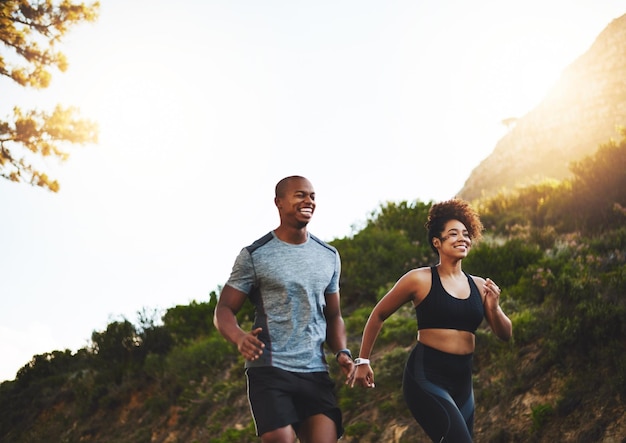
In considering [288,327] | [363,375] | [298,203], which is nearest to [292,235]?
[298,203]

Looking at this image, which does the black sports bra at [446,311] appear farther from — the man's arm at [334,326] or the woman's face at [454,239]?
the man's arm at [334,326]

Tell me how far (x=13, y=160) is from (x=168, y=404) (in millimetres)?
6288

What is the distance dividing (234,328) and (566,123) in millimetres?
34582

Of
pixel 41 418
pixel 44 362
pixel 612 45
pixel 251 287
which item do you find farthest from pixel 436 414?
pixel 612 45

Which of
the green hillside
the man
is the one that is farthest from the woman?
the green hillside

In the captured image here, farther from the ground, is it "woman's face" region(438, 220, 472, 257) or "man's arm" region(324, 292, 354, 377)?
"woman's face" region(438, 220, 472, 257)

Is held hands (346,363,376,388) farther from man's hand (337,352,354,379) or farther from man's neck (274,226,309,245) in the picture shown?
man's neck (274,226,309,245)

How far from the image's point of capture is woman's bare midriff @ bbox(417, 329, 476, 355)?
4.36 m

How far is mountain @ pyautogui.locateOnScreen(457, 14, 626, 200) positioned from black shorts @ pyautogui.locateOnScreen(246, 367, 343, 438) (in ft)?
93.8

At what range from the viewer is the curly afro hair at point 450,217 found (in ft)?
15.2

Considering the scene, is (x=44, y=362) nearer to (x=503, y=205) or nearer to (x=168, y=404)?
(x=168, y=404)

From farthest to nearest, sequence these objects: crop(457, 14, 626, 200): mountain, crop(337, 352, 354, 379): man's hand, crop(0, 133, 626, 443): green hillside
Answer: crop(457, 14, 626, 200): mountain, crop(0, 133, 626, 443): green hillside, crop(337, 352, 354, 379): man's hand

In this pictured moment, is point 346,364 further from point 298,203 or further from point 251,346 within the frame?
point 298,203

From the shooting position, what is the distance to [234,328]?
396 cm
